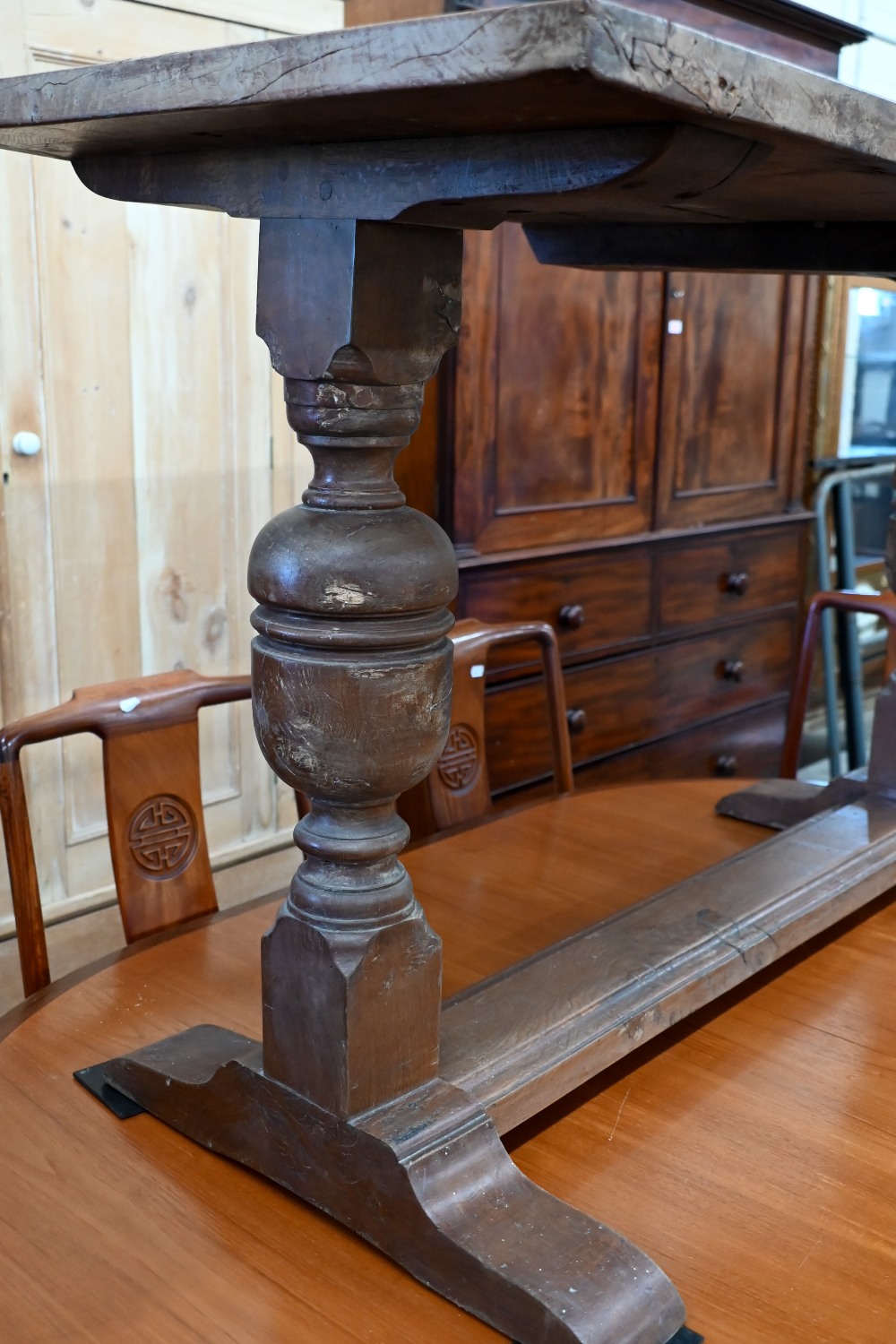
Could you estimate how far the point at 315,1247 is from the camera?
2.75 ft

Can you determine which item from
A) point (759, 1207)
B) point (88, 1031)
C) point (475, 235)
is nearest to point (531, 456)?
point (475, 235)

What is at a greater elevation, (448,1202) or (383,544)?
(383,544)

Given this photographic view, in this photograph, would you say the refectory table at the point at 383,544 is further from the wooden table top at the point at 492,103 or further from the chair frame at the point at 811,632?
the chair frame at the point at 811,632

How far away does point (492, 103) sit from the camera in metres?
0.62

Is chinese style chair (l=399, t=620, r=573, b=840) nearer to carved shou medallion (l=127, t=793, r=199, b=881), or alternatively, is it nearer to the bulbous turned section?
carved shou medallion (l=127, t=793, r=199, b=881)

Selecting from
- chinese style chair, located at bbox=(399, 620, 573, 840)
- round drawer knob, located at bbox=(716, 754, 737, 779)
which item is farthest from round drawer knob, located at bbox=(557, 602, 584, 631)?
chinese style chair, located at bbox=(399, 620, 573, 840)

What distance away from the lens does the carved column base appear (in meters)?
0.77

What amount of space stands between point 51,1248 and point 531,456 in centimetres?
199

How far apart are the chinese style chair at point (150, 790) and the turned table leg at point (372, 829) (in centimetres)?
51

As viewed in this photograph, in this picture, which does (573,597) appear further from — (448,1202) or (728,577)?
(448,1202)

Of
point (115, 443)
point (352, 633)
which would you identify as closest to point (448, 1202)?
point (352, 633)

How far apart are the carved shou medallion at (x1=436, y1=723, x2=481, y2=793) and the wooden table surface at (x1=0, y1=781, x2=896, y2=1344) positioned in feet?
1.31

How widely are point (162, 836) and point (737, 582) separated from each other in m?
2.09

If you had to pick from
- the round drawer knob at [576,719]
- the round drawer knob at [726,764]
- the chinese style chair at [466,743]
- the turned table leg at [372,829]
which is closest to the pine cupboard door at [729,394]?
the round drawer knob at [576,719]
